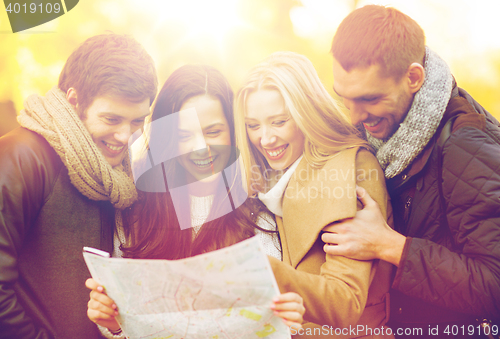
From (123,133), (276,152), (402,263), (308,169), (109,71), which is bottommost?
(402,263)

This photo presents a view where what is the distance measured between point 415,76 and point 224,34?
92cm

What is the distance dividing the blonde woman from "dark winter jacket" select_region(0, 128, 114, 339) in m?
0.87

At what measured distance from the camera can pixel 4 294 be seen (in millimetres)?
1454

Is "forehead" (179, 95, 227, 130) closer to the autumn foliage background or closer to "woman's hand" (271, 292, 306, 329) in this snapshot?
the autumn foliage background

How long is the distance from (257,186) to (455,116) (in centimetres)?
94

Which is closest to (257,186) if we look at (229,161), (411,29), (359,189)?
(229,161)

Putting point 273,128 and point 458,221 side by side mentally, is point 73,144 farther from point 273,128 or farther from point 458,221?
point 458,221

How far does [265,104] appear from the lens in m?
1.64

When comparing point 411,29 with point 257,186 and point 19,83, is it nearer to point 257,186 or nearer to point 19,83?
point 257,186

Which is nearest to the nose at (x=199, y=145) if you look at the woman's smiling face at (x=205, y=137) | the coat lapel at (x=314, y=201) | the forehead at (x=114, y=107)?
the woman's smiling face at (x=205, y=137)

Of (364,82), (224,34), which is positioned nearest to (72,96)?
(224,34)

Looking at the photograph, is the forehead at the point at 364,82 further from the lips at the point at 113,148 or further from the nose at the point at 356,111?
the lips at the point at 113,148

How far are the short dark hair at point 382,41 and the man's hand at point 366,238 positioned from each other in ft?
2.05

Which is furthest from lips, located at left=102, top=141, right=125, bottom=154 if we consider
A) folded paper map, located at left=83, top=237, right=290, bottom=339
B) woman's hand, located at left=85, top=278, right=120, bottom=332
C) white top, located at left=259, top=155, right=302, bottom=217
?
white top, located at left=259, top=155, right=302, bottom=217
